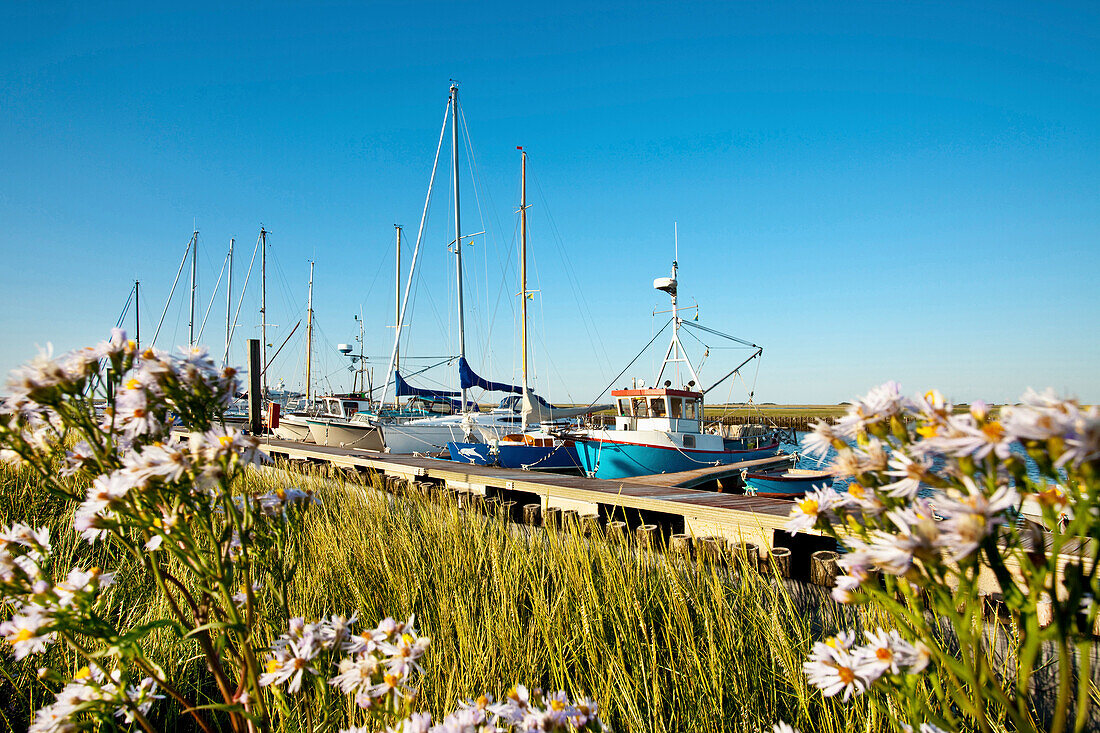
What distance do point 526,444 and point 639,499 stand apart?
9.17m

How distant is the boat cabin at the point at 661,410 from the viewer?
15.5 meters

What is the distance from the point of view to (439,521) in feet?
16.1

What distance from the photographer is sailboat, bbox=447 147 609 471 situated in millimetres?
14148

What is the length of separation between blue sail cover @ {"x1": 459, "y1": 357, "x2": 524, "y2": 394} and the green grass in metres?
15.4

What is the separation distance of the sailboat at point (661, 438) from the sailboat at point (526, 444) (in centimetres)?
56

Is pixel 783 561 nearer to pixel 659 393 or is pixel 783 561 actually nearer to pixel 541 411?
pixel 659 393

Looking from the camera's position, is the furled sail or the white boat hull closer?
the furled sail

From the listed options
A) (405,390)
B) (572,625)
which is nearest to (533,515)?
(572,625)

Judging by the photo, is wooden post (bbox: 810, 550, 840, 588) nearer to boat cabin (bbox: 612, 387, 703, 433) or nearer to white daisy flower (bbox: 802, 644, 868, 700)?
white daisy flower (bbox: 802, 644, 868, 700)

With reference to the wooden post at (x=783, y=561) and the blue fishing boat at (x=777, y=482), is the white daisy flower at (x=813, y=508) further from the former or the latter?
the blue fishing boat at (x=777, y=482)

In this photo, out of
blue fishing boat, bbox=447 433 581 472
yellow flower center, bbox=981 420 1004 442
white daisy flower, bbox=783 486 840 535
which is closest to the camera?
yellow flower center, bbox=981 420 1004 442

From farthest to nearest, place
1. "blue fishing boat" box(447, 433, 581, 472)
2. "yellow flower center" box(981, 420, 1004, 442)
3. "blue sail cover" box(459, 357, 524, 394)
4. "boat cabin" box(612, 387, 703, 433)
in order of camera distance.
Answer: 1. "blue sail cover" box(459, 357, 524, 394)
2. "boat cabin" box(612, 387, 703, 433)
3. "blue fishing boat" box(447, 433, 581, 472)
4. "yellow flower center" box(981, 420, 1004, 442)

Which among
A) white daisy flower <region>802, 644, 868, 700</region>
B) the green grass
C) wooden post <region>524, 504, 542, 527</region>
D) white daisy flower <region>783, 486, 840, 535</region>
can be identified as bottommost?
wooden post <region>524, 504, 542, 527</region>

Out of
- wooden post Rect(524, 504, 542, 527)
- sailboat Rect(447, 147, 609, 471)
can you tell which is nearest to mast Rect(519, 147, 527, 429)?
sailboat Rect(447, 147, 609, 471)
